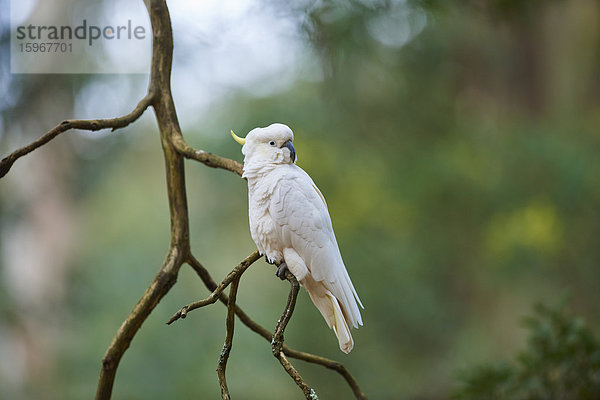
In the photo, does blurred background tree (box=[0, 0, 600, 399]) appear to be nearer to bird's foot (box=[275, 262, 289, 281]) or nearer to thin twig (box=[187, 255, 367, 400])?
thin twig (box=[187, 255, 367, 400])

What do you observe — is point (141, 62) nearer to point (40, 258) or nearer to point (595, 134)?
point (40, 258)

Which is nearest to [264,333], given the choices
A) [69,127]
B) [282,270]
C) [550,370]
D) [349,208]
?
[282,270]

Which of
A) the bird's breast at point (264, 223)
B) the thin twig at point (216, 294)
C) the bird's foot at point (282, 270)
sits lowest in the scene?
the thin twig at point (216, 294)

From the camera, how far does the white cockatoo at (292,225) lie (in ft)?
2.15

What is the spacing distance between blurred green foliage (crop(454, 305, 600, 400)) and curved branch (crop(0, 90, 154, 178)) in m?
1.28

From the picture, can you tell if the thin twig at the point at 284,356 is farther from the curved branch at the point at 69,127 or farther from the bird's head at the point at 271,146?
the curved branch at the point at 69,127

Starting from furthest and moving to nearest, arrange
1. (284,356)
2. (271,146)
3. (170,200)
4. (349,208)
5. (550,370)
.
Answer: (349,208) → (550,370) → (170,200) → (271,146) → (284,356)

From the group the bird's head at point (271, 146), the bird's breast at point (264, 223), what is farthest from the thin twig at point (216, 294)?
the bird's head at point (271, 146)

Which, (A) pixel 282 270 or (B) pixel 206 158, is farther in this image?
(B) pixel 206 158

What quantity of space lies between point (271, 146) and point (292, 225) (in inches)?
4.4

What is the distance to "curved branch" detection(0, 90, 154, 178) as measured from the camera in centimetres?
65

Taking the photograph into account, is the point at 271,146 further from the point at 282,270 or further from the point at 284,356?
the point at 284,356

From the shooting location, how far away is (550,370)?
161cm

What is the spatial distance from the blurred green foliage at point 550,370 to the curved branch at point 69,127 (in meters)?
1.28
